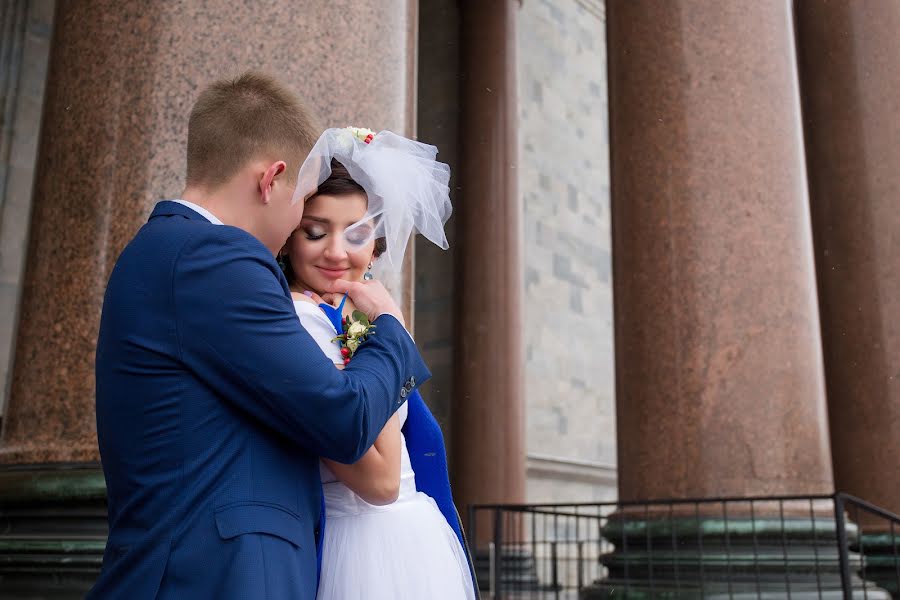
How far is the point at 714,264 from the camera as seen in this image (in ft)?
19.5

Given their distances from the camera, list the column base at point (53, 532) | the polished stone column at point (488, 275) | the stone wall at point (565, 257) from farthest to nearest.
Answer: the stone wall at point (565, 257)
the polished stone column at point (488, 275)
the column base at point (53, 532)

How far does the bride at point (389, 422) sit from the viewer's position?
1.96m

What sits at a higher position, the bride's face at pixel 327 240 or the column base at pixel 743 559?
the bride's face at pixel 327 240

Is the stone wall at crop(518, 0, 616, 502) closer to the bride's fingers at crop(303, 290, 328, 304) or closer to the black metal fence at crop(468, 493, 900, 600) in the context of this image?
the black metal fence at crop(468, 493, 900, 600)

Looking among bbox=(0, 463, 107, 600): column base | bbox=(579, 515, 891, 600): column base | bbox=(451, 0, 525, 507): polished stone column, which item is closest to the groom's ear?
bbox=(0, 463, 107, 600): column base

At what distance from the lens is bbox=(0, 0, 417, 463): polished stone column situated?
10.7 ft

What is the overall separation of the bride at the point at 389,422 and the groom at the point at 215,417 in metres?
0.18

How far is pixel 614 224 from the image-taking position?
6.66m

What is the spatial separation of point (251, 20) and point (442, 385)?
10320mm

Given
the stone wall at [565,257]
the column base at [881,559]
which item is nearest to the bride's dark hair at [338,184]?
the column base at [881,559]

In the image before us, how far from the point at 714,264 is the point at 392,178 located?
417cm

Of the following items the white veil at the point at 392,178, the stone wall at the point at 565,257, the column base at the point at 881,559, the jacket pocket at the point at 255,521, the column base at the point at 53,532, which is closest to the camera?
the jacket pocket at the point at 255,521

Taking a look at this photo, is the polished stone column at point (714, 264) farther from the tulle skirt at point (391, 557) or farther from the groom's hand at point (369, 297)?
the groom's hand at point (369, 297)

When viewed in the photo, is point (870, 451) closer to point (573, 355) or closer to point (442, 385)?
point (442, 385)
